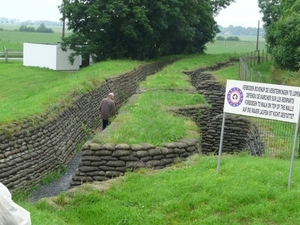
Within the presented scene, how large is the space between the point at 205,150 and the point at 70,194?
867 centimetres

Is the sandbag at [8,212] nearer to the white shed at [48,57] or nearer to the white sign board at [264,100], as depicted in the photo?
the white sign board at [264,100]

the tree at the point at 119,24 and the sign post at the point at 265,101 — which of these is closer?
the sign post at the point at 265,101

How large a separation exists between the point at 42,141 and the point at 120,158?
4042 mm

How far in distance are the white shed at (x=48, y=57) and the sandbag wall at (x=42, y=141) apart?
15.8 m

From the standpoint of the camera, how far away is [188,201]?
8555 millimetres

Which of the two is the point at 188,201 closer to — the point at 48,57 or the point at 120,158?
the point at 120,158

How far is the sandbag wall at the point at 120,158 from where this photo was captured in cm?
1083

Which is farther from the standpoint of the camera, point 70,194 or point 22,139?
point 22,139

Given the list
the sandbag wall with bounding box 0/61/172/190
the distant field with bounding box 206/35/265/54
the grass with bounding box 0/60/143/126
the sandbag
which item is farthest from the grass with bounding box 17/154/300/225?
the distant field with bounding box 206/35/265/54

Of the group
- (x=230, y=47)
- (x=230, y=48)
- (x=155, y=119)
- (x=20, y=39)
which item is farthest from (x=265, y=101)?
(x=230, y=47)

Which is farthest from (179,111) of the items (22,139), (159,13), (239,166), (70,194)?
(159,13)

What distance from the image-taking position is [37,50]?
1468 inches

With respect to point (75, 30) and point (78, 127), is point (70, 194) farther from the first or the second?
point (75, 30)

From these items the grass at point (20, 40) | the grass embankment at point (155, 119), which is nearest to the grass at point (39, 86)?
the grass embankment at point (155, 119)
